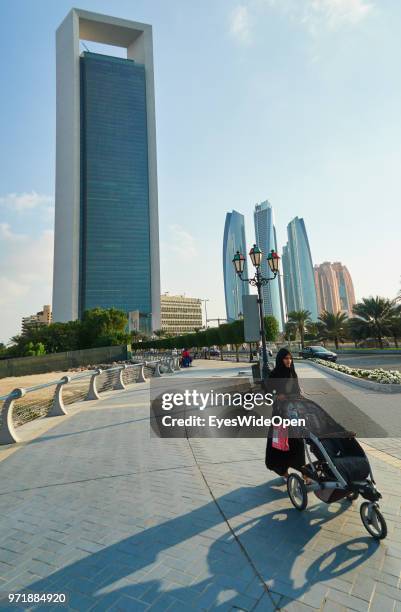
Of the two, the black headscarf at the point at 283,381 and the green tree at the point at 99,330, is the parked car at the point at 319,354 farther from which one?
the green tree at the point at 99,330

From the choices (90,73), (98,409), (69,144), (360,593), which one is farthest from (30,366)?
(90,73)

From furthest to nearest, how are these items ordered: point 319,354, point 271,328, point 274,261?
point 271,328 < point 319,354 < point 274,261

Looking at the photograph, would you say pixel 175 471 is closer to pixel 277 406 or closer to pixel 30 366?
pixel 277 406

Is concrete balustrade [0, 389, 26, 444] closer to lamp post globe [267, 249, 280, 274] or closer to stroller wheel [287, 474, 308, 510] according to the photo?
stroller wheel [287, 474, 308, 510]

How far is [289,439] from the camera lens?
3926 millimetres

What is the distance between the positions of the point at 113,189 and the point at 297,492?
465 feet

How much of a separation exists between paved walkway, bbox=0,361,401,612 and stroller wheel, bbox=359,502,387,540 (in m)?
0.10

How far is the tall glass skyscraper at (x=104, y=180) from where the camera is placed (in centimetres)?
12588

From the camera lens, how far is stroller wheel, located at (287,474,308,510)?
3516 millimetres

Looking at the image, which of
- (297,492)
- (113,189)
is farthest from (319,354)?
(113,189)

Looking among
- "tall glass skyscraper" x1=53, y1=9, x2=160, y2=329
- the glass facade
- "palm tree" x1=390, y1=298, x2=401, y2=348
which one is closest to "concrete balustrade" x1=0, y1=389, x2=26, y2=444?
"palm tree" x1=390, y1=298, x2=401, y2=348

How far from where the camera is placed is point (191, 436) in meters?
6.98

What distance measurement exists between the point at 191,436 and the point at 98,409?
4622 mm

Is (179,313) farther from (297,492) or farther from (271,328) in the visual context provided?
(297,492)
